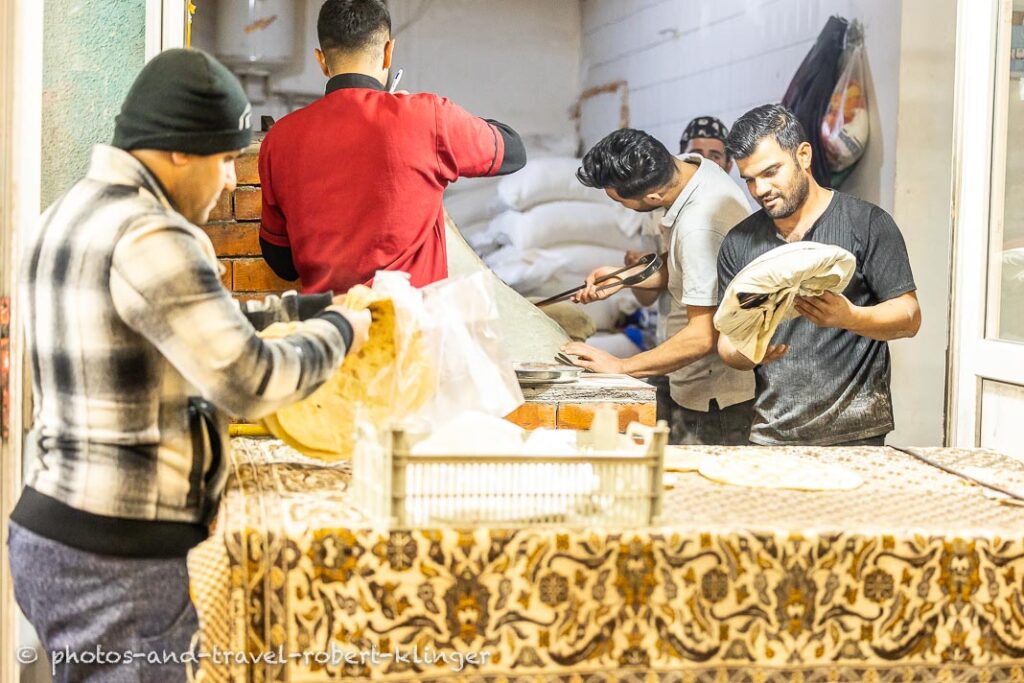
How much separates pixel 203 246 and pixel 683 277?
2.16 m

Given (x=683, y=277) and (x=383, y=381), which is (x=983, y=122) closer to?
(x=683, y=277)

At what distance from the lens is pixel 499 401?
221 cm

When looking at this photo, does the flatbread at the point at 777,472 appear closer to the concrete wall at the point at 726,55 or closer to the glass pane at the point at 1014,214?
the glass pane at the point at 1014,214

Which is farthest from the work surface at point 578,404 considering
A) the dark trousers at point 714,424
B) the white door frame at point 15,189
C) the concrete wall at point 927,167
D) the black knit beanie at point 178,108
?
the black knit beanie at point 178,108

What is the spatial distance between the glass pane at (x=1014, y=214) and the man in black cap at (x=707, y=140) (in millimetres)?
869

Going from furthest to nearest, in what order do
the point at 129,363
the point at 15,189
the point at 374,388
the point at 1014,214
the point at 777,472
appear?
the point at 1014,214 < the point at 15,189 < the point at 777,472 < the point at 374,388 < the point at 129,363

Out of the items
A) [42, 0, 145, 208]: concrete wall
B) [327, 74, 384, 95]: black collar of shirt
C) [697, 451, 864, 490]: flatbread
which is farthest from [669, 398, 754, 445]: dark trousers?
[42, 0, 145, 208]: concrete wall

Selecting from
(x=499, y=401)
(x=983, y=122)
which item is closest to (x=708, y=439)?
(x=983, y=122)

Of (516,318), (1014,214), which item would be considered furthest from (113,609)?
(1014,214)

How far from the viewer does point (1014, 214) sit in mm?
3387

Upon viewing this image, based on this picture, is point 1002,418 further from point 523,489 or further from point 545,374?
point 523,489

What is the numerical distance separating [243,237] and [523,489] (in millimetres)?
1780

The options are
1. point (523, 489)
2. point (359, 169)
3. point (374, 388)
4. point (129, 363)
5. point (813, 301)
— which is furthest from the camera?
point (813, 301)

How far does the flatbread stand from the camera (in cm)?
210
